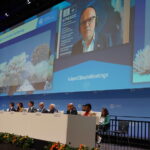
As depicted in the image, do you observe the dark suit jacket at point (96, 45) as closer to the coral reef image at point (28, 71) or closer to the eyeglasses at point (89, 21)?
the eyeglasses at point (89, 21)

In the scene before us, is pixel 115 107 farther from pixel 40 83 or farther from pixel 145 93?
pixel 40 83

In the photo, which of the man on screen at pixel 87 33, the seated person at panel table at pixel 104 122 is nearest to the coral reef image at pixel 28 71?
the man on screen at pixel 87 33

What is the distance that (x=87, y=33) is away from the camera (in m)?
8.34

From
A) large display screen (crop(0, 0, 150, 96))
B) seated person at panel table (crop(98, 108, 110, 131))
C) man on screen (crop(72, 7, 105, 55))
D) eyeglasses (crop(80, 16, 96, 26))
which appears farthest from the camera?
eyeglasses (crop(80, 16, 96, 26))

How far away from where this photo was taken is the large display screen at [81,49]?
6.91 metres

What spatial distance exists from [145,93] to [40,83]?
3879 mm

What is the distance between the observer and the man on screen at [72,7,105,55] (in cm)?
812

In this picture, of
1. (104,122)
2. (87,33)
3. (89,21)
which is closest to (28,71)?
(87,33)

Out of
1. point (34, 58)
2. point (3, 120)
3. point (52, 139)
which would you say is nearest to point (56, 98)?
point (34, 58)

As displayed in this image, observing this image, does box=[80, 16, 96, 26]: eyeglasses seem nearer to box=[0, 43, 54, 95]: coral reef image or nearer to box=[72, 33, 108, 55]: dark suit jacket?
box=[72, 33, 108, 55]: dark suit jacket

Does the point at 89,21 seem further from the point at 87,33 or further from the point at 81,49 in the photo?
the point at 81,49

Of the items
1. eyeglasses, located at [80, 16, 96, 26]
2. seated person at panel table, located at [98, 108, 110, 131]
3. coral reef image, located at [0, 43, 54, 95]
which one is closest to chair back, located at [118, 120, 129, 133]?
seated person at panel table, located at [98, 108, 110, 131]

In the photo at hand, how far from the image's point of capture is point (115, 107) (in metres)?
8.07

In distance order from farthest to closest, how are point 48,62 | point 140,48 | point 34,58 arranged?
point 34,58 → point 48,62 → point 140,48
